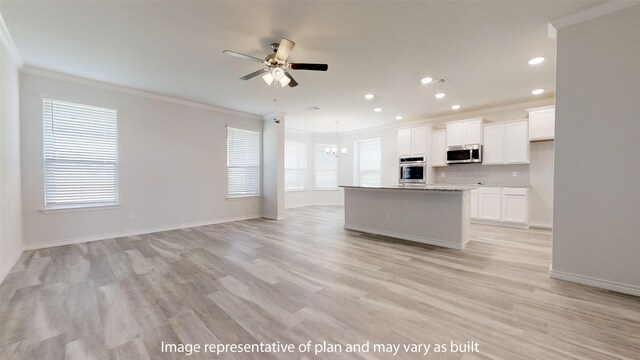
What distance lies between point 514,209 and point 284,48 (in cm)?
563

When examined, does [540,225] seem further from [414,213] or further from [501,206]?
[414,213]

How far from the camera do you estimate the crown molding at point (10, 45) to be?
2.71m

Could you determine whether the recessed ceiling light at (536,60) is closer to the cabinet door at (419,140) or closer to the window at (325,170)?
the cabinet door at (419,140)

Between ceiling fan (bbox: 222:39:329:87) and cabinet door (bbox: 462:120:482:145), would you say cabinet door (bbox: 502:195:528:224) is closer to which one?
cabinet door (bbox: 462:120:482:145)

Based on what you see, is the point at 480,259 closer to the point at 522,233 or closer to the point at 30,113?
the point at 522,233

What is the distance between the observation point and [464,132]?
5969 mm

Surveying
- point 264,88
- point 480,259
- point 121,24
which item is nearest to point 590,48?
point 480,259

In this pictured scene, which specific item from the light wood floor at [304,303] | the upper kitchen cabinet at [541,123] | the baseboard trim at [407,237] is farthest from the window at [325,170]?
the upper kitchen cabinet at [541,123]

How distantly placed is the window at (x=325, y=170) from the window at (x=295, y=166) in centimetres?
51

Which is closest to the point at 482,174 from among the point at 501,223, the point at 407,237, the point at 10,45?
the point at 501,223

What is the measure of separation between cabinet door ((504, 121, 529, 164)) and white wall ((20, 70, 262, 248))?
6.24 m

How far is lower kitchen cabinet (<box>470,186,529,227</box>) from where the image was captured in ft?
17.0

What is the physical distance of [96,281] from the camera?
2701mm

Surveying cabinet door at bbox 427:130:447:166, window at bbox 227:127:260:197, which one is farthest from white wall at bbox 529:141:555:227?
window at bbox 227:127:260:197
